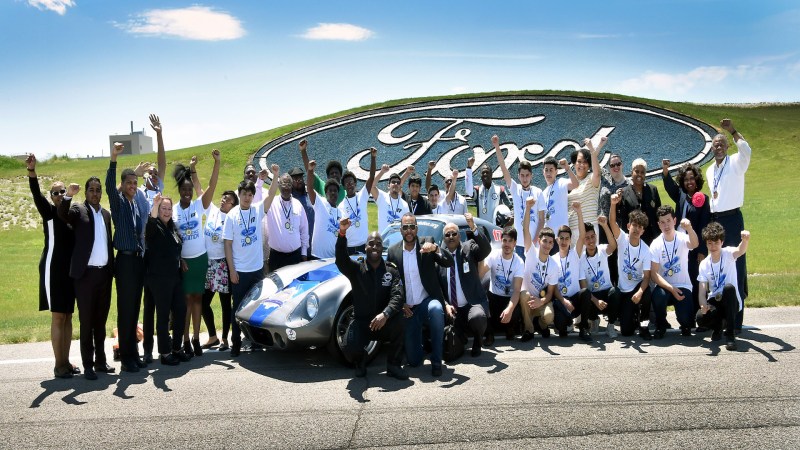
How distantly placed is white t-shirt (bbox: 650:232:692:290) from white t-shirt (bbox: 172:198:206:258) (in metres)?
5.22

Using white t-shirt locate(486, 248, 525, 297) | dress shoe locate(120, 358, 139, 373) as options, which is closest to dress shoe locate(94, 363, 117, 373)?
dress shoe locate(120, 358, 139, 373)

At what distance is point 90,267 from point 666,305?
20.3ft

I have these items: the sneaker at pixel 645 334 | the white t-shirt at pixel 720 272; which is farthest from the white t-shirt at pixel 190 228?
the white t-shirt at pixel 720 272

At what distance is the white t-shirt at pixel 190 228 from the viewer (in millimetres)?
7289

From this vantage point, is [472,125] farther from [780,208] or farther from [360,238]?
[360,238]

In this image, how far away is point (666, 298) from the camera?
7.41m

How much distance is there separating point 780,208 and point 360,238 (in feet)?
52.3

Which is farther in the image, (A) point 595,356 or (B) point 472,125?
(B) point 472,125

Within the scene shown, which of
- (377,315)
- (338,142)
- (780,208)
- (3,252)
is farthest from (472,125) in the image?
(377,315)

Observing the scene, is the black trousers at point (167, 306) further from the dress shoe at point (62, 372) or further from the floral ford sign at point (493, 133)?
the floral ford sign at point (493, 133)

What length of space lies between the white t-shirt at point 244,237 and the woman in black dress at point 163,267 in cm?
67

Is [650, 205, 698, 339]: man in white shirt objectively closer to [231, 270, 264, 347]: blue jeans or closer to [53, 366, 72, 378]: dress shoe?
[231, 270, 264, 347]: blue jeans

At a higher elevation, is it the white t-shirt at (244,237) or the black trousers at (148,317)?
the white t-shirt at (244,237)

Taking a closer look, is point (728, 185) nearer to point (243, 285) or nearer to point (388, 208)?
point (388, 208)
